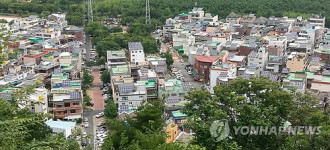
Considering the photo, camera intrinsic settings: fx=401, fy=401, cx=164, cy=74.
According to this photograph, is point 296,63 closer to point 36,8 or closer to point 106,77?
point 106,77

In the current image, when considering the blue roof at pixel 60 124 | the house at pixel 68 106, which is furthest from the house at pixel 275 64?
the blue roof at pixel 60 124

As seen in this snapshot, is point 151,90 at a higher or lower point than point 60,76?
lower

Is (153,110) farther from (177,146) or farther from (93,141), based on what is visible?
(177,146)

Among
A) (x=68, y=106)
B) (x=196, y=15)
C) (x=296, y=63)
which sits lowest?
(x=68, y=106)

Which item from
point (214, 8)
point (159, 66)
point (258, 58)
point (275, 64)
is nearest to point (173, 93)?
point (159, 66)

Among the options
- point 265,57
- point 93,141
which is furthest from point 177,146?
point 265,57

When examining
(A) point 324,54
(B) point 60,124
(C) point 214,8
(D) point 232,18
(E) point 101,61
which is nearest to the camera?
(B) point 60,124

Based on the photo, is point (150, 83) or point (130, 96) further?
point (150, 83)
